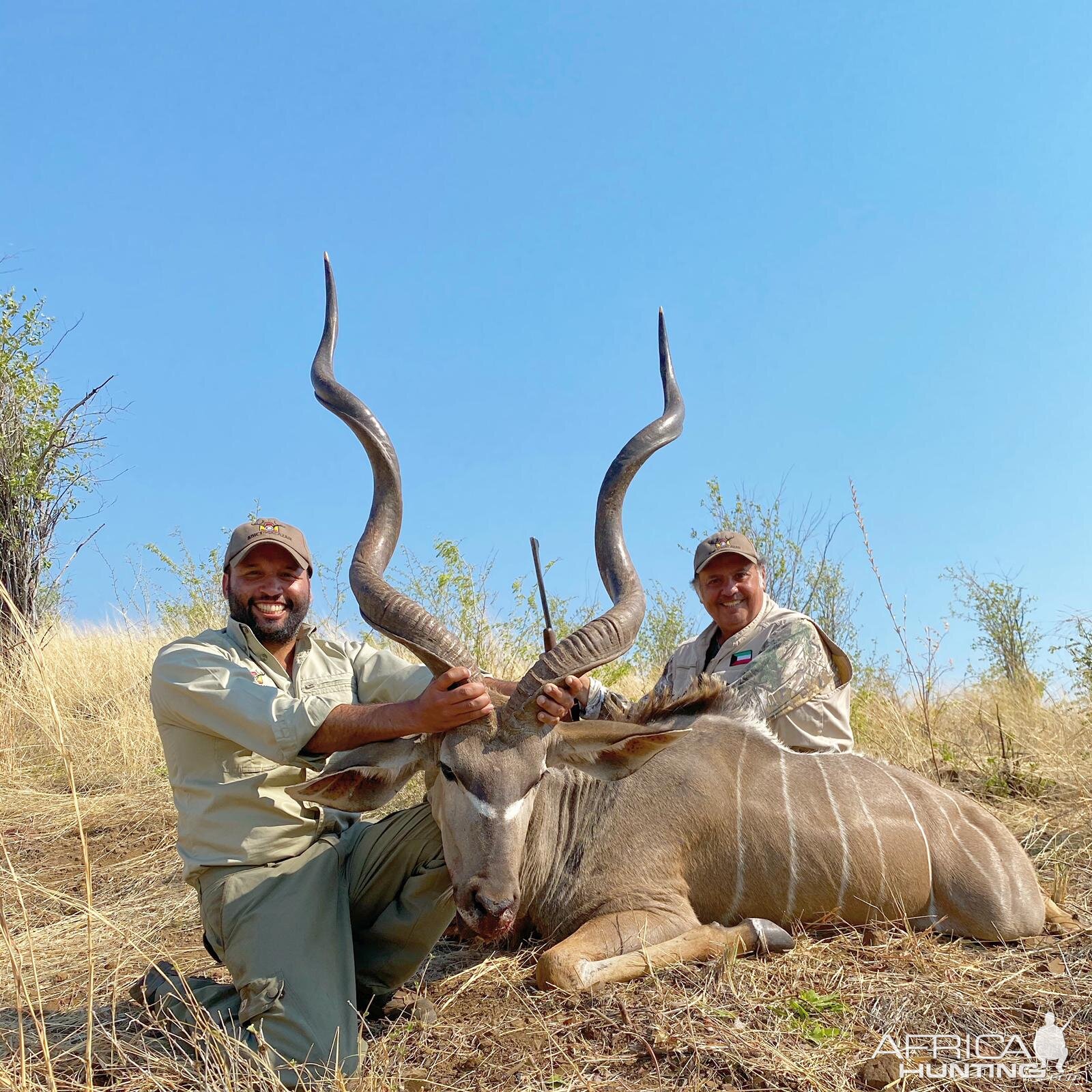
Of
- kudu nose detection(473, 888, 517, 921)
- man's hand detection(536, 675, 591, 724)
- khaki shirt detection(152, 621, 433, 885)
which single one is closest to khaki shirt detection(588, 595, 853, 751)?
man's hand detection(536, 675, 591, 724)

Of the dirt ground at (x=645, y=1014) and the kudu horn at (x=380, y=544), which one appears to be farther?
the kudu horn at (x=380, y=544)

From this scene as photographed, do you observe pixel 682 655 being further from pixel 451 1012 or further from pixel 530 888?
pixel 451 1012

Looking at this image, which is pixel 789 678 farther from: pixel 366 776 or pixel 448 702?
pixel 366 776

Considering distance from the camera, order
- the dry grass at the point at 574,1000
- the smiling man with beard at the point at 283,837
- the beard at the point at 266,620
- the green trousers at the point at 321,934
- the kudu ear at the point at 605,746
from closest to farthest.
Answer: the dry grass at the point at 574,1000, the green trousers at the point at 321,934, the smiling man with beard at the point at 283,837, the kudu ear at the point at 605,746, the beard at the point at 266,620

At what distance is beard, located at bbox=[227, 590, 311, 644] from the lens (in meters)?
3.76

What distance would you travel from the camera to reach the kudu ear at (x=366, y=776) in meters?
3.32

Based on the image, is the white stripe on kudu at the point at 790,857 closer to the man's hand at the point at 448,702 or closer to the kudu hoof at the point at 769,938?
the kudu hoof at the point at 769,938

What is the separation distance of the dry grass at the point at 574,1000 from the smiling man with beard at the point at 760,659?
1.11 metres

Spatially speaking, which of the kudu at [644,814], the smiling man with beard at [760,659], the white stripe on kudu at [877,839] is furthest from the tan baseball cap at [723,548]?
the white stripe on kudu at [877,839]

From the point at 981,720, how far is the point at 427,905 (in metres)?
5.23

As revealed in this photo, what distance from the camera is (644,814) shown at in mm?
4059

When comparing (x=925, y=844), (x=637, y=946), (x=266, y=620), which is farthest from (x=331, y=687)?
(x=925, y=844)

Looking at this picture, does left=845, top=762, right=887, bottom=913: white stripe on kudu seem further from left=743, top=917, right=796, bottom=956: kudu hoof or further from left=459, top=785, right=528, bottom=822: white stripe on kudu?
left=459, top=785, right=528, bottom=822: white stripe on kudu

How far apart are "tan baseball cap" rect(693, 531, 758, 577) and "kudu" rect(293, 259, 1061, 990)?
892mm
